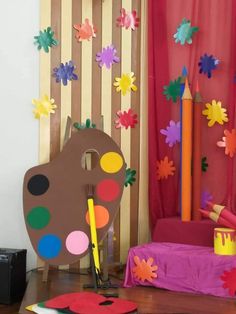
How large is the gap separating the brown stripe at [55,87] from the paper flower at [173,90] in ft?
1.92

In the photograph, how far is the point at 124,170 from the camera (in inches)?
89.7

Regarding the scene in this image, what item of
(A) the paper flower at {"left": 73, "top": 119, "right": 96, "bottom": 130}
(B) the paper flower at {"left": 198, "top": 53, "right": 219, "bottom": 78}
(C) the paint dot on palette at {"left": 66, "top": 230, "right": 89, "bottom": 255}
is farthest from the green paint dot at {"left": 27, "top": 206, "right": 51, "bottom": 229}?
(B) the paper flower at {"left": 198, "top": 53, "right": 219, "bottom": 78}

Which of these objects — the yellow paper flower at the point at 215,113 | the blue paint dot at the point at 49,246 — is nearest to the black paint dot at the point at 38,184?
the blue paint dot at the point at 49,246

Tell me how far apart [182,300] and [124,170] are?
0.67m

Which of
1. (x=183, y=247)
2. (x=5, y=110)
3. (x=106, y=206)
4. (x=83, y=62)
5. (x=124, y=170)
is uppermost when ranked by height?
(x=83, y=62)

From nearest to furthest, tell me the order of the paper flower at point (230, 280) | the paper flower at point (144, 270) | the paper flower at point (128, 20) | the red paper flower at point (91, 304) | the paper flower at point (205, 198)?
the red paper flower at point (91, 304)
the paper flower at point (230, 280)
the paper flower at point (144, 270)
the paper flower at point (205, 198)
the paper flower at point (128, 20)

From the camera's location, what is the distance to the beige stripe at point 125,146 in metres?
2.55

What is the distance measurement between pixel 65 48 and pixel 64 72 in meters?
0.13

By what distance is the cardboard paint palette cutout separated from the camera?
2215 millimetres

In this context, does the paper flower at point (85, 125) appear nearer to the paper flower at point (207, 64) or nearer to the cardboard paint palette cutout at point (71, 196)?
the cardboard paint palette cutout at point (71, 196)

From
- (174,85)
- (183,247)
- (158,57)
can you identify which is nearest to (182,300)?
(183,247)

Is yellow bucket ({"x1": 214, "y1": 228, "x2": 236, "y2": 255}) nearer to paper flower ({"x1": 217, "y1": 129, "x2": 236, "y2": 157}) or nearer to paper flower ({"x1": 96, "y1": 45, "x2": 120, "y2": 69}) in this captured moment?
paper flower ({"x1": 217, "y1": 129, "x2": 236, "y2": 157})

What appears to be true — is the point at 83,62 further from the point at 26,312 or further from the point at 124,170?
the point at 26,312

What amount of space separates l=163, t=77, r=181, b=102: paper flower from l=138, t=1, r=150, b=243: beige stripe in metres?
0.14
